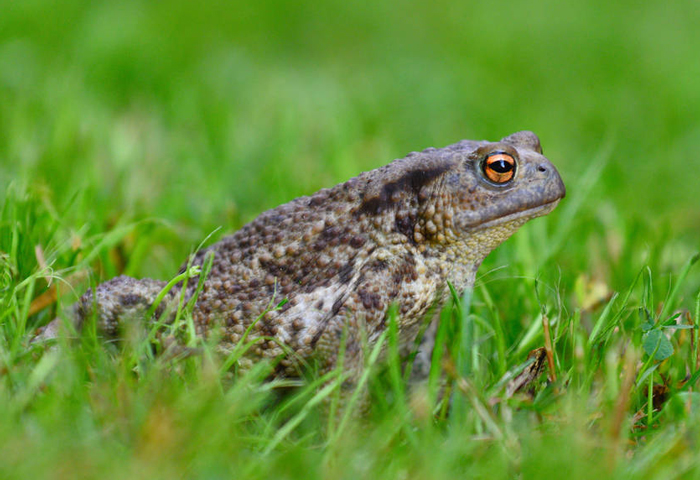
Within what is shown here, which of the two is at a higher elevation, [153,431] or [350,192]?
[350,192]

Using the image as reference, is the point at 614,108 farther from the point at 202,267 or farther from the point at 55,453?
the point at 55,453

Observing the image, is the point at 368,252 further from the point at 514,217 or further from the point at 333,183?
the point at 333,183

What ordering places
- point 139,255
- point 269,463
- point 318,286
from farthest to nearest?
point 139,255
point 318,286
point 269,463

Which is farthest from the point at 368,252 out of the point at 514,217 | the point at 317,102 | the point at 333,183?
the point at 317,102

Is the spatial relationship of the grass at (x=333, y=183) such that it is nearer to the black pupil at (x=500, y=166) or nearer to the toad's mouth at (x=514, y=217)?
the toad's mouth at (x=514, y=217)

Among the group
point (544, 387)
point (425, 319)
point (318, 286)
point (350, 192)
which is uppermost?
point (350, 192)

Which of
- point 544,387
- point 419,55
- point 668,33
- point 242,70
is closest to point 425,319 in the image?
point 544,387
